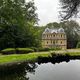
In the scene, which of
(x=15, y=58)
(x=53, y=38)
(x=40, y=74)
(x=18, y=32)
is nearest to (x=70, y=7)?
(x=40, y=74)

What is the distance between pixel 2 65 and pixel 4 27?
55.6ft

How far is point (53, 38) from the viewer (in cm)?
7956

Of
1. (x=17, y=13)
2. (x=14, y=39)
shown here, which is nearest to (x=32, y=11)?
(x=14, y=39)

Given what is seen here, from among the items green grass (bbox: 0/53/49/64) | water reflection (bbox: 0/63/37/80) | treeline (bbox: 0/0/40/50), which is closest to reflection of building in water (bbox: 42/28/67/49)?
treeline (bbox: 0/0/40/50)

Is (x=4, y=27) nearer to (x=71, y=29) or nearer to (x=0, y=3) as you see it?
(x=0, y=3)

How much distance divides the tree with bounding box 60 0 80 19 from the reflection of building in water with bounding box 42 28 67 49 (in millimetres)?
59062

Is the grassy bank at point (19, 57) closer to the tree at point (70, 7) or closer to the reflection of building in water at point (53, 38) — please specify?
the tree at point (70, 7)

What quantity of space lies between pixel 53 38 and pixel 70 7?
6216cm

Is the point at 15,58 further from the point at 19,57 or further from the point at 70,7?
the point at 70,7

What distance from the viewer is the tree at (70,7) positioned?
16825 mm

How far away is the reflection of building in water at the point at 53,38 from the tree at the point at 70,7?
59.1 meters

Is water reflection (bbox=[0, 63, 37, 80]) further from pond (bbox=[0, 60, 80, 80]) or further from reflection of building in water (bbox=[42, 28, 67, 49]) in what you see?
reflection of building in water (bbox=[42, 28, 67, 49])

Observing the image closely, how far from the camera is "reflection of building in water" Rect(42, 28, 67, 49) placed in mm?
78000

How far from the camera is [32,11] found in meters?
45.4
